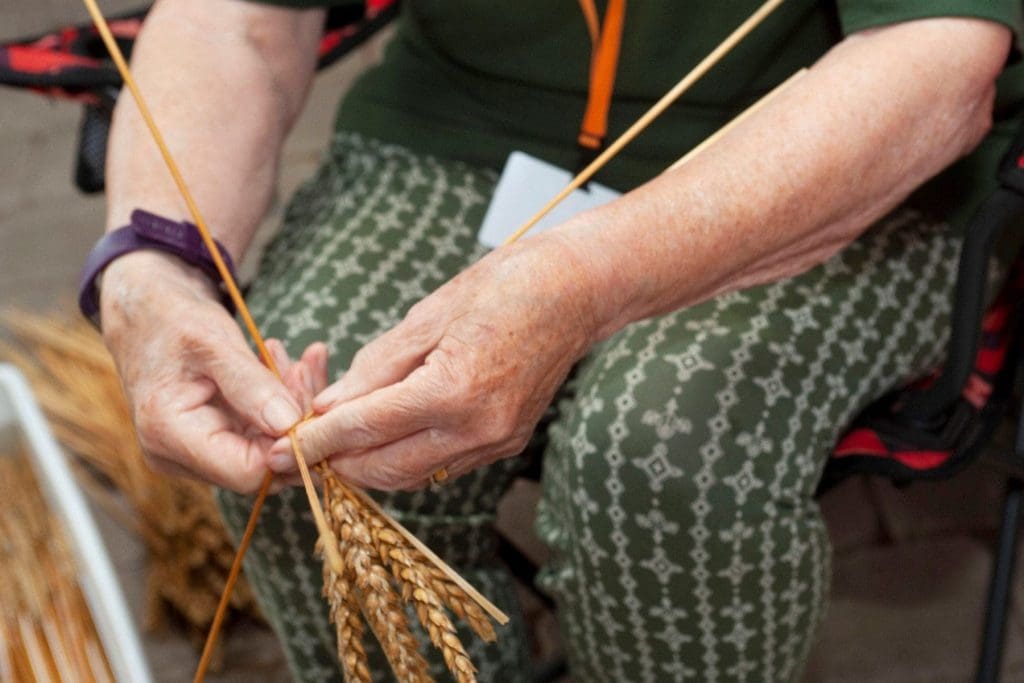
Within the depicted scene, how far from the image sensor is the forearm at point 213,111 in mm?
1096

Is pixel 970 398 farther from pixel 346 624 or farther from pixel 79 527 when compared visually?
pixel 79 527

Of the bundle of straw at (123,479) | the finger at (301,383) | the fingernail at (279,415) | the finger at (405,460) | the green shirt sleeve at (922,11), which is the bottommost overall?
the bundle of straw at (123,479)

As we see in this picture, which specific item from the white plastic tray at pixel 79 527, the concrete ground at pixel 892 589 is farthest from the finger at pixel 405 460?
the concrete ground at pixel 892 589

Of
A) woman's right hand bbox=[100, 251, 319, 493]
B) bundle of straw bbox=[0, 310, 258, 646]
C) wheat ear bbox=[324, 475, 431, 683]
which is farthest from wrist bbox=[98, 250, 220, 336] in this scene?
bundle of straw bbox=[0, 310, 258, 646]

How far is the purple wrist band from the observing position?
1029mm

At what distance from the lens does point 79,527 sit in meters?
0.99

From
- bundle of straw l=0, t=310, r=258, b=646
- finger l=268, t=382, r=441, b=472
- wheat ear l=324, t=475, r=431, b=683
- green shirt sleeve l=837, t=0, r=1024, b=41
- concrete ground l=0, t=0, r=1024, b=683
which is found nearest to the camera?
wheat ear l=324, t=475, r=431, b=683

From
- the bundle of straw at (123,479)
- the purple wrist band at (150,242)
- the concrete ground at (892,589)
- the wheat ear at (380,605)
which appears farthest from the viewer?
the bundle of straw at (123,479)

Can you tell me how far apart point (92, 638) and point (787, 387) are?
2.00ft

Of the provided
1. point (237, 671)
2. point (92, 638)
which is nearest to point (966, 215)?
point (92, 638)

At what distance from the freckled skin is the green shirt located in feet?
0.24

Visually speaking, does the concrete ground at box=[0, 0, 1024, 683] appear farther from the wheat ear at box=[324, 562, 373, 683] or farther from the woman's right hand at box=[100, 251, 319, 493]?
the wheat ear at box=[324, 562, 373, 683]

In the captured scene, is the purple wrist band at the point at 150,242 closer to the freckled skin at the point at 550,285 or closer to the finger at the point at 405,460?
the freckled skin at the point at 550,285

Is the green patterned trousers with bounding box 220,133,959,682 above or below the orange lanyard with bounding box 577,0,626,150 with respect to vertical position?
below
